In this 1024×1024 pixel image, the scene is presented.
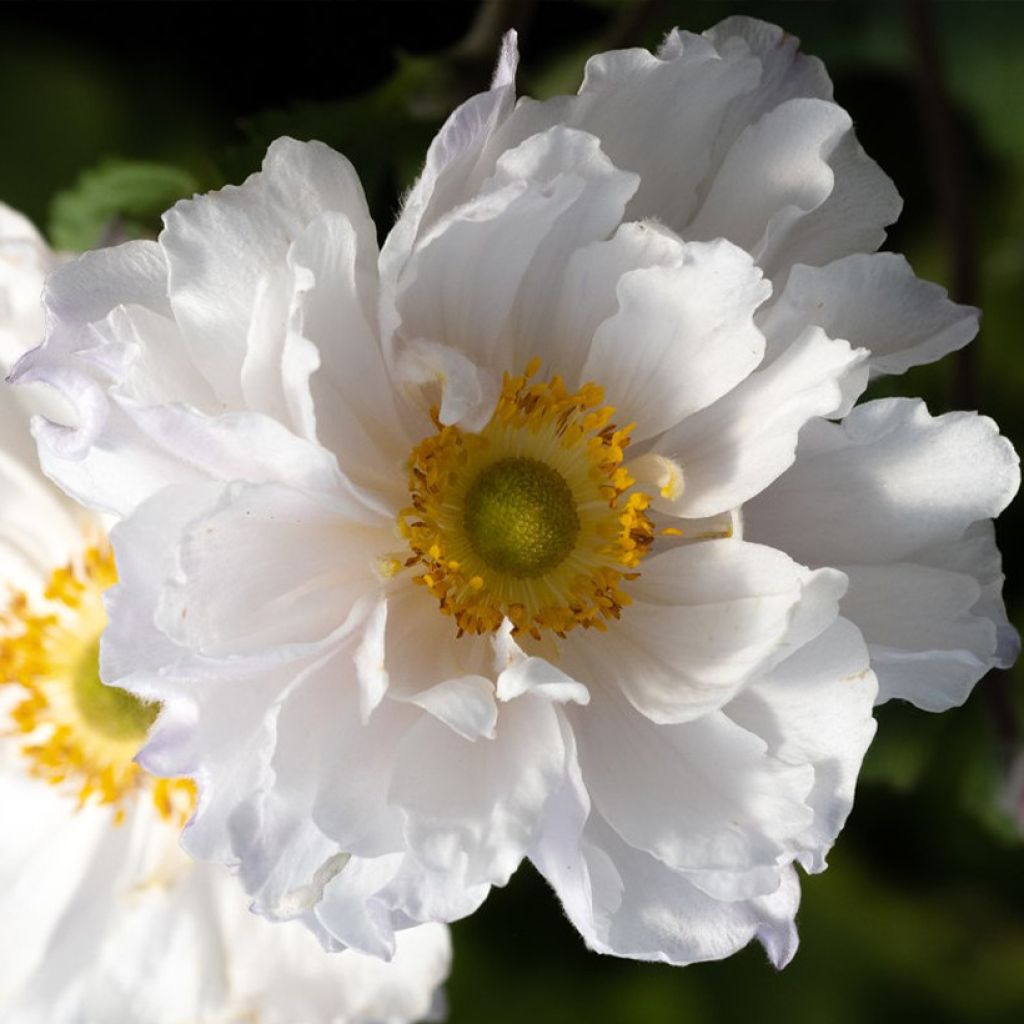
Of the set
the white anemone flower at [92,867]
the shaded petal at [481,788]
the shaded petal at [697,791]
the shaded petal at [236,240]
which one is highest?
the shaded petal at [236,240]

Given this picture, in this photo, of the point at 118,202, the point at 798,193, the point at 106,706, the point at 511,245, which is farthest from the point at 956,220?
the point at 106,706

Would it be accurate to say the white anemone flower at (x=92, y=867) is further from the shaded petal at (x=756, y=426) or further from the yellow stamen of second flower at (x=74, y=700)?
the shaded petal at (x=756, y=426)

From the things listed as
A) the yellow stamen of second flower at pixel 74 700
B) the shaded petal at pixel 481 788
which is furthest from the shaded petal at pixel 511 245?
the yellow stamen of second flower at pixel 74 700

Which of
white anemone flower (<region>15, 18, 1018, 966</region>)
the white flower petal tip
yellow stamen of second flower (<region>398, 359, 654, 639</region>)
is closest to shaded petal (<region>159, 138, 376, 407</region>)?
white anemone flower (<region>15, 18, 1018, 966</region>)

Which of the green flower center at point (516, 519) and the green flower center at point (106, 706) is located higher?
the green flower center at point (516, 519)

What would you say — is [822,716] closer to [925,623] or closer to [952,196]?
[925,623]

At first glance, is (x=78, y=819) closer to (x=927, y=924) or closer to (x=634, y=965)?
(x=634, y=965)
